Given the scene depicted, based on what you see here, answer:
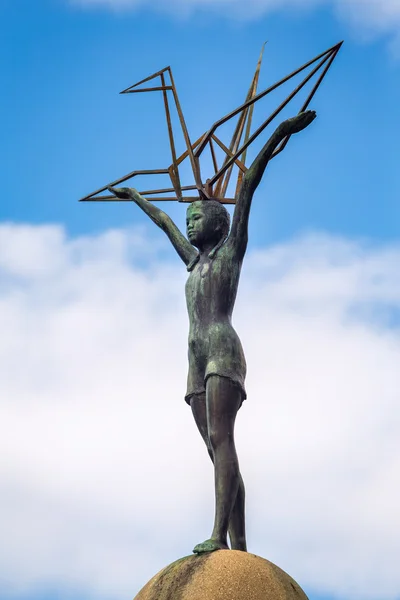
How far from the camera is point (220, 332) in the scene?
10898 millimetres

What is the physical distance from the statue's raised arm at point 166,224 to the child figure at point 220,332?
0.01 metres

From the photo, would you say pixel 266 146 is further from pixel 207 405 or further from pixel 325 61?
pixel 207 405

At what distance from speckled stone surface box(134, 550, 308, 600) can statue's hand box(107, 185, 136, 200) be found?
14.3 feet

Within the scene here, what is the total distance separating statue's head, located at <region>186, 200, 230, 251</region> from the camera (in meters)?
11.5

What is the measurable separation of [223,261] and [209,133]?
4.97 feet

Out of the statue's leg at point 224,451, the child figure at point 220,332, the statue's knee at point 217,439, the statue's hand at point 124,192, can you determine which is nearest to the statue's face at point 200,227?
the child figure at point 220,332

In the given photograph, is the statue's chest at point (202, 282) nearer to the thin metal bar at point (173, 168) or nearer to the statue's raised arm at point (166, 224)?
the statue's raised arm at point (166, 224)

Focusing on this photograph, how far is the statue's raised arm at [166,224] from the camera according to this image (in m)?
11.7

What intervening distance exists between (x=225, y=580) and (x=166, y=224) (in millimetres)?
4116

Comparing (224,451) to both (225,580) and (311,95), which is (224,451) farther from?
(311,95)

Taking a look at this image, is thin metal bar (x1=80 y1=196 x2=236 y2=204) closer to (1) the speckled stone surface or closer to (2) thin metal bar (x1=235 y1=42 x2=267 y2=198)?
→ (2) thin metal bar (x1=235 y1=42 x2=267 y2=198)

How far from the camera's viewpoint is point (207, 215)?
1152cm

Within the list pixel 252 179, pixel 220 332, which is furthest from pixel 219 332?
pixel 252 179

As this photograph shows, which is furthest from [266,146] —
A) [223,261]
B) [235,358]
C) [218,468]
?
[218,468]
